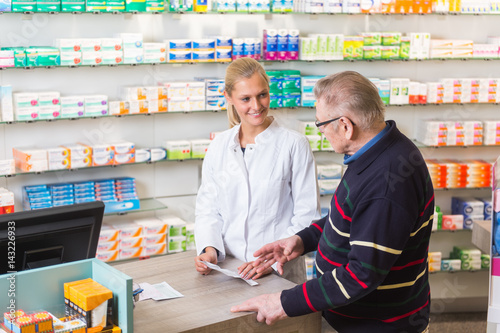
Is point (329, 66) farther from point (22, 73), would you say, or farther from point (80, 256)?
point (80, 256)

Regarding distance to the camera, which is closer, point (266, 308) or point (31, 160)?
point (266, 308)

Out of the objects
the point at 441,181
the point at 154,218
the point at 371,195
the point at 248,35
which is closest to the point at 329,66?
the point at 248,35

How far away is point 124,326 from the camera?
6.49ft

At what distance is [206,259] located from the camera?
9.10ft

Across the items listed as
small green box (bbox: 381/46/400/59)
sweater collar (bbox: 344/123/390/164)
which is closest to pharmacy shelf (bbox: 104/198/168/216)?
small green box (bbox: 381/46/400/59)

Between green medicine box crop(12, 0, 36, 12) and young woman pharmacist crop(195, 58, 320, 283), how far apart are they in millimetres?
1749

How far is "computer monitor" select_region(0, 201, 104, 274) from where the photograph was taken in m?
2.07

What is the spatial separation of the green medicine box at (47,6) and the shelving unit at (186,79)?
155mm

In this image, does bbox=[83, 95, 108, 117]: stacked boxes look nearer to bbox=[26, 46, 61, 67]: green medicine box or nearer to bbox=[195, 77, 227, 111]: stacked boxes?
bbox=[26, 46, 61, 67]: green medicine box

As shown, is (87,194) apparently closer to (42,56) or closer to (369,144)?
(42,56)

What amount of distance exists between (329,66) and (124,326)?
11.8 feet

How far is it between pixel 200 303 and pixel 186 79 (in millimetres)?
2720

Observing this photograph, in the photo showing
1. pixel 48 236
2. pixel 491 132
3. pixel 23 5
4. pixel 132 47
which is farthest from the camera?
pixel 491 132

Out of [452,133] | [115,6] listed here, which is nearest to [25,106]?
[115,6]
